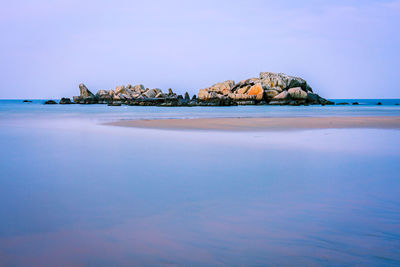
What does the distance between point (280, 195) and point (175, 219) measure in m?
1.92

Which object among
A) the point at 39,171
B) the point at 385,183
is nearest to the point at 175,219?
the point at 385,183

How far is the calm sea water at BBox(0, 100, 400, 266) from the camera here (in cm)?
346

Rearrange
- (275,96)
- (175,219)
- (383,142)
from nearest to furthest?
1. (175,219)
2. (383,142)
3. (275,96)

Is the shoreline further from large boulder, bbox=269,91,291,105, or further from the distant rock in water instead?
the distant rock in water

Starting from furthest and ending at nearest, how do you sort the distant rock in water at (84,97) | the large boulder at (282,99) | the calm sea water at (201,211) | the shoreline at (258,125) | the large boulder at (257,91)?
1. the distant rock in water at (84,97)
2. the large boulder at (257,91)
3. the large boulder at (282,99)
4. the shoreline at (258,125)
5. the calm sea water at (201,211)

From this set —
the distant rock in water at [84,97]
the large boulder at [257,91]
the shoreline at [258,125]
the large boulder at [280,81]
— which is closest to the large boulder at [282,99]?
the large boulder at [257,91]

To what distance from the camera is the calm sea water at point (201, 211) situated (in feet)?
11.4

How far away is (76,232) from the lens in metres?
4.06

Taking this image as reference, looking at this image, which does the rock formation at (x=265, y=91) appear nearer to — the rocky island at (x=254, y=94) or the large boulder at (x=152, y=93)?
the rocky island at (x=254, y=94)

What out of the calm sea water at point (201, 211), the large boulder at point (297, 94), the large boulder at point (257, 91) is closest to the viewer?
the calm sea water at point (201, 211)

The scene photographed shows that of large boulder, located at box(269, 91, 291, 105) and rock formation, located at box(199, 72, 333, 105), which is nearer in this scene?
large boulder, located at box(269, 91, 291, 105)

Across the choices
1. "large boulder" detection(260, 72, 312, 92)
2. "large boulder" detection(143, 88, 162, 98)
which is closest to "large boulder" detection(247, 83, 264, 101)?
"large boulder" detection(260, 72, 312, 92)

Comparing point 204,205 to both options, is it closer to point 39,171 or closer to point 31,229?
point 31,229

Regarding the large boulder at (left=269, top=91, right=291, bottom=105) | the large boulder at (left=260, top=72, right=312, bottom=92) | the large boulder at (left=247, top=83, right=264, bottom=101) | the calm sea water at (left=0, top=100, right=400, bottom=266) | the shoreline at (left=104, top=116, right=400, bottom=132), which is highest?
the large boulder at (left=260, top=72, right=312, bottom=92)
